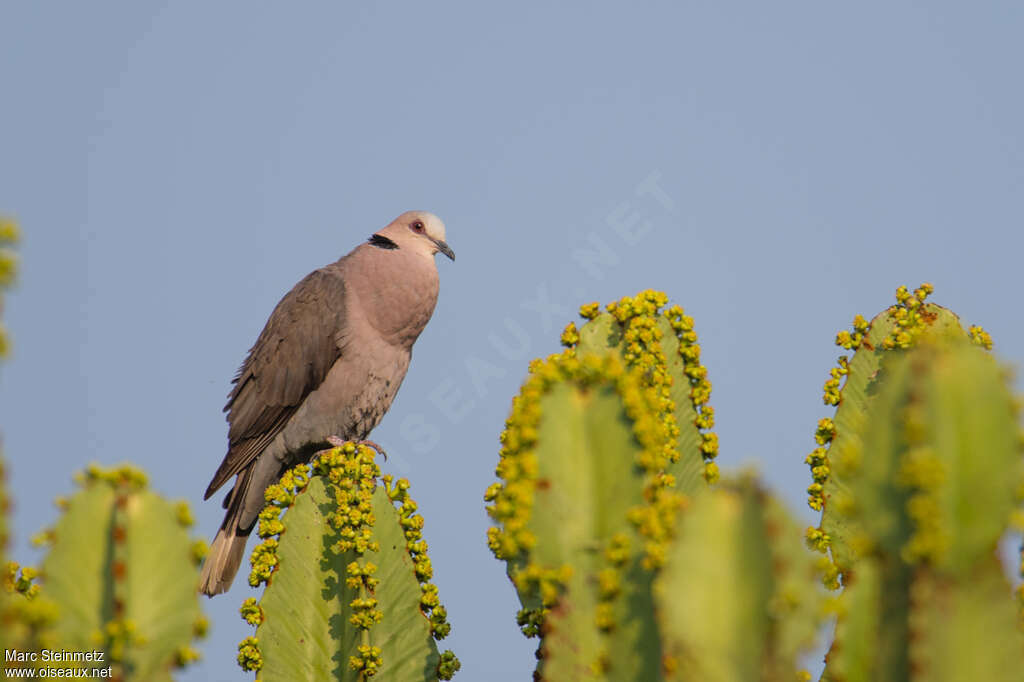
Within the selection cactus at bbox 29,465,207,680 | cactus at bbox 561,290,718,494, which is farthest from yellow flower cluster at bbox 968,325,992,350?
Result: cactus at bbox 29,465,207,680

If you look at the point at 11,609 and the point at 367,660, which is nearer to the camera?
the point at 11,609

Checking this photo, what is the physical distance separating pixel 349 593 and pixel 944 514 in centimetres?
297

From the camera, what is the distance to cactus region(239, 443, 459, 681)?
4758 mm

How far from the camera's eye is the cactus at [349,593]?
4758 mm

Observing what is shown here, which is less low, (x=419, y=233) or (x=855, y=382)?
(x=419, y=233)

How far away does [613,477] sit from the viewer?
330 cm

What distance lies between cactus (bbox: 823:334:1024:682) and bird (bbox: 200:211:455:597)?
20.0 ft

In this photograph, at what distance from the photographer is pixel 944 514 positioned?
8.15 ft

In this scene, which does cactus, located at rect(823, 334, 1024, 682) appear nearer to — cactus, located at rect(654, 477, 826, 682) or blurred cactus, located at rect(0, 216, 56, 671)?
cactus, located at rect(654, 477, 826, 682)

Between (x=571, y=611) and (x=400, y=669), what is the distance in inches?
66.8

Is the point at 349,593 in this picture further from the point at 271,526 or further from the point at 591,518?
the point at 591,518

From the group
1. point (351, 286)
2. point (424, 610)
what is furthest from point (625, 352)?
point (351, 286)

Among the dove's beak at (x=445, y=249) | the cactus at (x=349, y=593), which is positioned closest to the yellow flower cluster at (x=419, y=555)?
the cactus at (x=349, y=593)

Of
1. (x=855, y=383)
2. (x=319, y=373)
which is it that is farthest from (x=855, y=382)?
(x=319, y=373)
